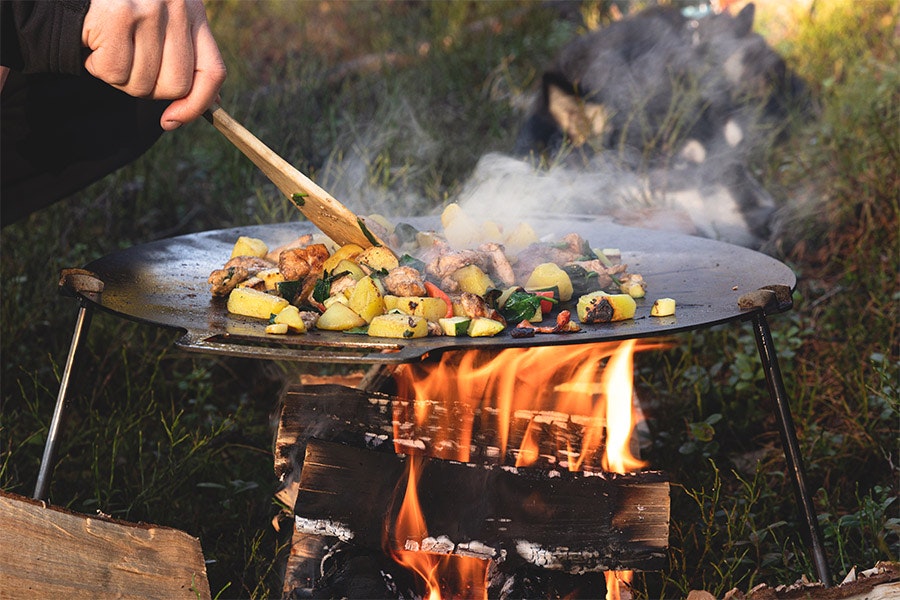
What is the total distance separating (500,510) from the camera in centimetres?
230

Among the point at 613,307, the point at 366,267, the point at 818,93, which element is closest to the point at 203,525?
the point at 366,267

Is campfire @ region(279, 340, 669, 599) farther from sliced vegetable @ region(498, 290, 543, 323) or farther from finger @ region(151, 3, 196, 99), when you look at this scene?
finger @ region(151, 3, 196, 99)

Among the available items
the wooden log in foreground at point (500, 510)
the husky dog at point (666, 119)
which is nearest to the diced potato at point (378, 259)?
the wooden log in foreground at point (500, 510)

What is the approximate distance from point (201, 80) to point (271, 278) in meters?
0.58

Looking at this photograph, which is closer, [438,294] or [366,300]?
[366,300]

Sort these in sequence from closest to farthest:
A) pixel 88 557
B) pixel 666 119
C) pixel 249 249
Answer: pixel 88 557
pixel 249 249
pixel 666 119

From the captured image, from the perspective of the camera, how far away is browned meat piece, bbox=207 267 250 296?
2469mm

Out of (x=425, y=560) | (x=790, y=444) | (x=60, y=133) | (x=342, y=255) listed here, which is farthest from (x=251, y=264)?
(x=790, y=444)

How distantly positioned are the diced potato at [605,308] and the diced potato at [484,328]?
256 mm

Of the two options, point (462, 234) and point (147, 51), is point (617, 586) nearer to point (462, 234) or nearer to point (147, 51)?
point (462, 234)

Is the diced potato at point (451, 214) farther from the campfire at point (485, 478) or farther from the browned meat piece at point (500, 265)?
the campfire at point (485, 478)

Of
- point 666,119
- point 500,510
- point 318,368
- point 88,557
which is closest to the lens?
point 88,557

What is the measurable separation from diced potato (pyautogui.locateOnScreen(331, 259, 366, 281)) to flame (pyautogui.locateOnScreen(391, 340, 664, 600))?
366 millimetres

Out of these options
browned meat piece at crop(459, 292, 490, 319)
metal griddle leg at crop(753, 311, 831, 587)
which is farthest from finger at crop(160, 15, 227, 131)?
metal griddle leg at crop(753, 311, 831, 587)
